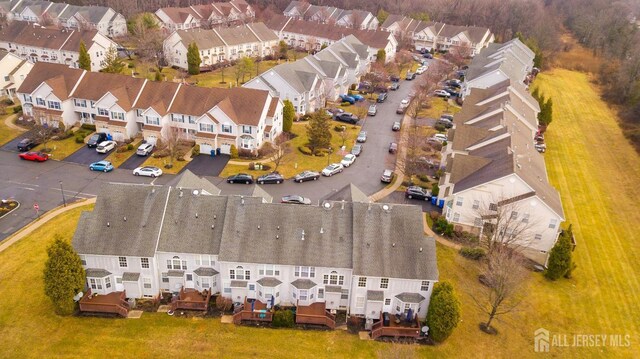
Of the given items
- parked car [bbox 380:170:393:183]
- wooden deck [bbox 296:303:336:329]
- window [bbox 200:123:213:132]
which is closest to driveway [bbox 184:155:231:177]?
window [bbox 200:123:213:132]

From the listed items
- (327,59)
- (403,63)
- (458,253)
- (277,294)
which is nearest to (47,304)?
(277,294)

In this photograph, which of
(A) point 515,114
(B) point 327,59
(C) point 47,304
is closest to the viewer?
(C) point 47,304

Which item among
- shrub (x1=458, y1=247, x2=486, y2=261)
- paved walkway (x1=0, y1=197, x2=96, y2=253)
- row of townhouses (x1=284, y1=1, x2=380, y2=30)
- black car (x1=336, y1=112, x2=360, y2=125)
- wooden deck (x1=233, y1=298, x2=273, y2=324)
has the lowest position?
wooden deck (x1=233, y1=298, x2=273, y2=324)

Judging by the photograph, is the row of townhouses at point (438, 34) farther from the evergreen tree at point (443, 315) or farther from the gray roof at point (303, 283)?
the evergreen tree at point (443, 315)

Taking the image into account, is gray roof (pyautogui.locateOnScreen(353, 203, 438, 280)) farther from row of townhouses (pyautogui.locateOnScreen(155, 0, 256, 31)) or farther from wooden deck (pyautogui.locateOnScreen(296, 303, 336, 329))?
row of townhouses (pyautogui.locateOnScreen(155, 0, 256, 31))

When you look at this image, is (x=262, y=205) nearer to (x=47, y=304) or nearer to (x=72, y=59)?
(x=47, y=304)

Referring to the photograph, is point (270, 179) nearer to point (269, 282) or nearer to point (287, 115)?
point (287, 115)

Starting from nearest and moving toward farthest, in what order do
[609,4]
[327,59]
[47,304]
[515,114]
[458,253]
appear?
[47,304] → [458,253] → [515,114] → [327,59] → [609,4]
